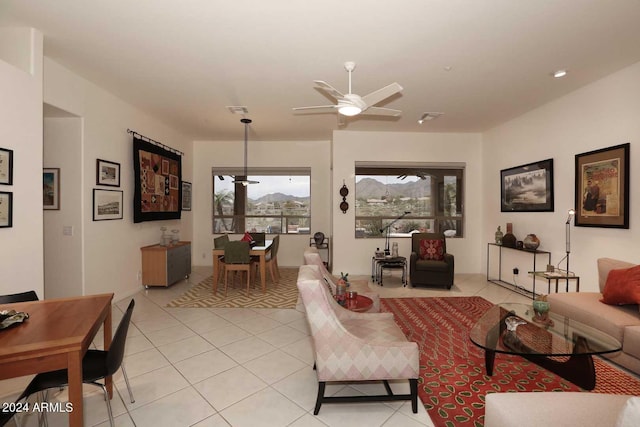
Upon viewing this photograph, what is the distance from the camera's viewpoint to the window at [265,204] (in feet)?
23.8

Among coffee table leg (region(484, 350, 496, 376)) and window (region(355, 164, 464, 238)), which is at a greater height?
window (region(355, 164, 464, 238))

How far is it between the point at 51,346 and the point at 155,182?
14.5ft

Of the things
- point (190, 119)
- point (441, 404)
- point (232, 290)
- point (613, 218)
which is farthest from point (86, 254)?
point (613, 218)

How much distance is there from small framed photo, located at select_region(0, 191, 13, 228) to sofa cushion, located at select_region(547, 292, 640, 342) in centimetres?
520

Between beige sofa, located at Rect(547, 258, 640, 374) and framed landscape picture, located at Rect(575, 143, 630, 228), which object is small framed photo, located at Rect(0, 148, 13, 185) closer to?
beige sofa, located at Rect(547, 258, 640, 374)

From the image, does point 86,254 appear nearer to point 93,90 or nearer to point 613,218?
point 93,90

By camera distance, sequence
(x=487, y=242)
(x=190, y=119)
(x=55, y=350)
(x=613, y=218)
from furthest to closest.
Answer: (x=487, y=242) < (x=190, y=119) < (x=613, y=218) < (x=55, y=350)

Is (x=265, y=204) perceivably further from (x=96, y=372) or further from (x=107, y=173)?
(x=96, y=372)

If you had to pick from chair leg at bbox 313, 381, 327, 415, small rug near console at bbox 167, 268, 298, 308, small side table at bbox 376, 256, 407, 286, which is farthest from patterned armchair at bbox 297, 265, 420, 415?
small side table at bbox 376, 256, 407, 286

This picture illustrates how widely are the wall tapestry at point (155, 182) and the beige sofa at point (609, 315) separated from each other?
576cm

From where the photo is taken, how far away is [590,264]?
3.88m

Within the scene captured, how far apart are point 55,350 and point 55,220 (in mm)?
3299

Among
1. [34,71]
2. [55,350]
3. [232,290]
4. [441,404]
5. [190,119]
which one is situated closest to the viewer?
[55,350]

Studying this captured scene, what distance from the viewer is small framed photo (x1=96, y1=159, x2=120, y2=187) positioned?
13.4 ft
